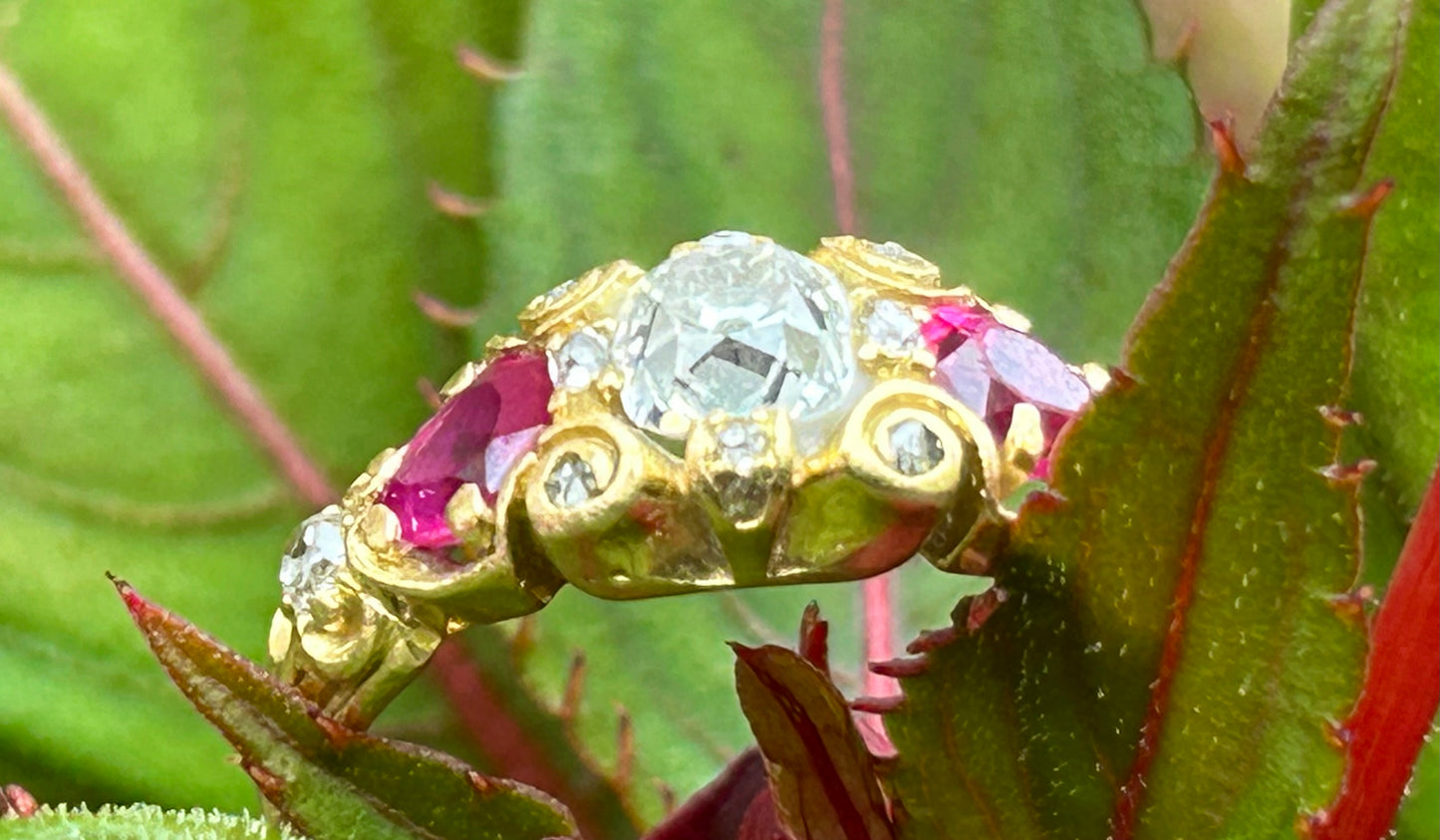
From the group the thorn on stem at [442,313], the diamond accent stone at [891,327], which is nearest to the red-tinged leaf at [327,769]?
the diamond accent stone at [891,327]

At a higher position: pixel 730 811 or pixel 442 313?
pixel 442 313

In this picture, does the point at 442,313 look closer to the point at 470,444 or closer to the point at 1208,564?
the point at 470,444

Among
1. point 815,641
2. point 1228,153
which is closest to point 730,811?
point 815,641

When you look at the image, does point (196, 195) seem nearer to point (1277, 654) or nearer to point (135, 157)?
point (135, 157)

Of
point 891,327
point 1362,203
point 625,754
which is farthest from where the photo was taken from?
point 625,754

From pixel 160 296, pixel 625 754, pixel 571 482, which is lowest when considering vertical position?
pixel 625 754

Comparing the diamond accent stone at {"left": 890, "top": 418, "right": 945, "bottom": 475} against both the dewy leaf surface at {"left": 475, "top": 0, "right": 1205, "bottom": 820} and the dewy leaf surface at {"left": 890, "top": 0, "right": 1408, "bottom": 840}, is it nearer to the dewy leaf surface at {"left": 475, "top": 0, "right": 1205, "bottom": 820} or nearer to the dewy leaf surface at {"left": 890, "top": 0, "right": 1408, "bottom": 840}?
the dewy leaf surface at {"left": 890, "top": 0, "right": 1408, "bottom": 840}

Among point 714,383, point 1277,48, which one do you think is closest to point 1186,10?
point 1277,48

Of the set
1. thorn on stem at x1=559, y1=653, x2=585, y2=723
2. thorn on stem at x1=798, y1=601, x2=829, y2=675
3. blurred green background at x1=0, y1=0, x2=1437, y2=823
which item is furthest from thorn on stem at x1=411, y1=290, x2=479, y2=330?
thorn on stem at x1=798, y1=601, x2=829, y2=675
